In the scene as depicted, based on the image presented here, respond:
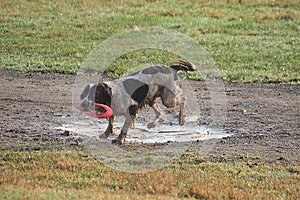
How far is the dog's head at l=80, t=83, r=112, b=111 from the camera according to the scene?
32.9ft

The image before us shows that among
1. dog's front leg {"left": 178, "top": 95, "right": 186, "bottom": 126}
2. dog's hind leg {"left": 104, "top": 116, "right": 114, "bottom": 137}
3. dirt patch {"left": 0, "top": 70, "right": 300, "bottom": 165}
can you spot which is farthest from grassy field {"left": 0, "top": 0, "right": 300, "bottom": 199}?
dog's front leg {"left": 178, "top": 95, "right": 186, "bottom": 126}

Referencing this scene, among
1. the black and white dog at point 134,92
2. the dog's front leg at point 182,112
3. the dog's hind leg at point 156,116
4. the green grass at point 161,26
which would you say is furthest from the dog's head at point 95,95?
the green grass at point 161,26

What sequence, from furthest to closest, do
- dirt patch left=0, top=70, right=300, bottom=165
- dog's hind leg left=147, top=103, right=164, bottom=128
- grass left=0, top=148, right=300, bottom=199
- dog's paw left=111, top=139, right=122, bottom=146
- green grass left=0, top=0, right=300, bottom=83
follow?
green grass left=0, top=0, right=300, bottom=83 < dog's hind leg left=147, top=103, right=164, bottom=128 < dog's paw left=111, top=139, right=122, bottom=146 < dirt patch left=0, top=70, right=300, bottom=165 < grass left=0, top=148, right=300, bottom=199

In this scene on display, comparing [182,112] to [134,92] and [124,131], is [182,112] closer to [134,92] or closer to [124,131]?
[134,92]

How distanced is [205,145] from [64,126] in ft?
7.62

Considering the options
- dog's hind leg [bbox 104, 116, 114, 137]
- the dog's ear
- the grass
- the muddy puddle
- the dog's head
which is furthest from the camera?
the muddy puddle

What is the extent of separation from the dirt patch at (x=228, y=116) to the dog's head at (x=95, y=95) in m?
0.81

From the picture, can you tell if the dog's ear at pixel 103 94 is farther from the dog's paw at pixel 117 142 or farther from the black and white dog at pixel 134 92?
the dog's paw at pixel 117 142

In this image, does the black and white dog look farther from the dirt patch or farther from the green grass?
the green grass

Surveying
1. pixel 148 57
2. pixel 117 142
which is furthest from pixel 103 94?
pixel 148 57

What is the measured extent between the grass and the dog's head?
2.23 ft

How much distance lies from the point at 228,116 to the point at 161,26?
744 cm

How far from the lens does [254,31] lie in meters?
20.0

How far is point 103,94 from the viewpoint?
10258 mm
